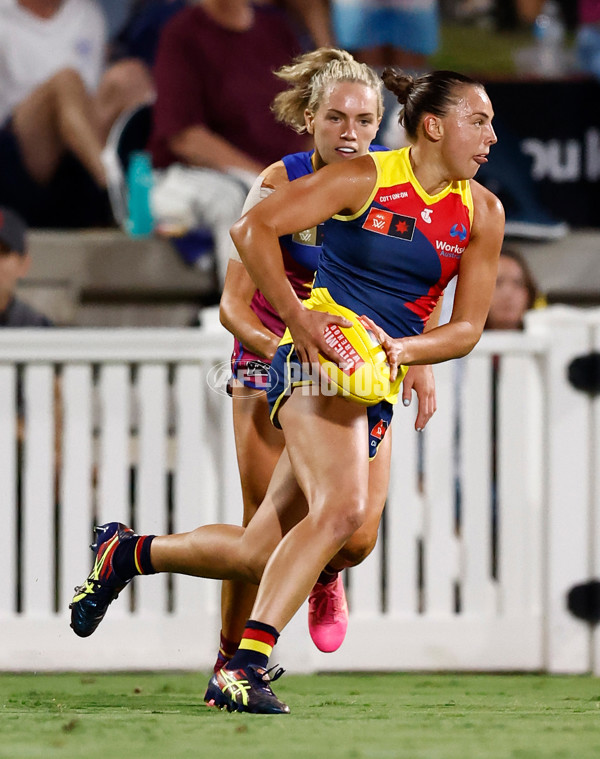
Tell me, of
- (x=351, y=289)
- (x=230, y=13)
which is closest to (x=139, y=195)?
(x=230, y=13)

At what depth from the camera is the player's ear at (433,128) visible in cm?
330

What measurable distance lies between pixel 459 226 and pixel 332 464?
70 cm

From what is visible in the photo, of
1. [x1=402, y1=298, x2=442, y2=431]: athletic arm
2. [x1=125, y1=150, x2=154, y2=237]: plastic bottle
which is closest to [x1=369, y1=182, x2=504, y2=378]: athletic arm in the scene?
[x1=402, y1=298, x2=442, y2=431]: athletic arm

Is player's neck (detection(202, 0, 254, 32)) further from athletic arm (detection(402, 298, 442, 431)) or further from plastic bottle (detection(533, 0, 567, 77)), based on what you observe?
athletic arm (detection(402, 298, 442, 431))

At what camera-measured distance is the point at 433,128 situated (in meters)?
3.31

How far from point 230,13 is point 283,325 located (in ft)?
11.4

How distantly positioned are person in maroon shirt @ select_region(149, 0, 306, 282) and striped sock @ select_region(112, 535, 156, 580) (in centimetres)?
288

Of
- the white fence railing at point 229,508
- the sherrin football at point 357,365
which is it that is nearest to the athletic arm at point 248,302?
the sherrin football at point 357,365

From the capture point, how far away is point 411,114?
3.39 m

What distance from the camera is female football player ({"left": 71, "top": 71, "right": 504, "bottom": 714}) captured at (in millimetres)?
3178

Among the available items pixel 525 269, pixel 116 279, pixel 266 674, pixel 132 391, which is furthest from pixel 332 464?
pixel 116 279

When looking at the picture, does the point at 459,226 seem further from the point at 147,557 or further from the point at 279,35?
the point at 279,35

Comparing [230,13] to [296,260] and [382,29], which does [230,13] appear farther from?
[296,260]

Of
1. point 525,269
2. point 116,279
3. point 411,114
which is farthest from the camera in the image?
point 116,279
